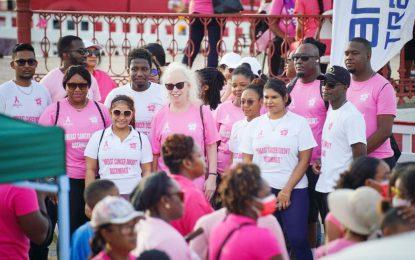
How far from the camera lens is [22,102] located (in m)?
8.80

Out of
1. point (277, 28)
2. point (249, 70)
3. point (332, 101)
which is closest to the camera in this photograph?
point (332, 101)

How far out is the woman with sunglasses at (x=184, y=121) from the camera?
840 centimetres

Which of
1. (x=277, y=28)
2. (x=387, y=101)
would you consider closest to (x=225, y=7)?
(x=277, y=28)

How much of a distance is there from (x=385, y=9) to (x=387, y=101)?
1.92 meters

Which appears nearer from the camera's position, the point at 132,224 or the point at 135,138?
the point at 132,224

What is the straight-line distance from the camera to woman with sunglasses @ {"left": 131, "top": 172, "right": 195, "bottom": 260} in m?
5.50

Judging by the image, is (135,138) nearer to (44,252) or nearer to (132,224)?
(44,252)

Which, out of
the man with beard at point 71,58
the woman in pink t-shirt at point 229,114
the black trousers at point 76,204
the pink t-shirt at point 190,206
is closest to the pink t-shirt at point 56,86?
the man with beard at point 71,58

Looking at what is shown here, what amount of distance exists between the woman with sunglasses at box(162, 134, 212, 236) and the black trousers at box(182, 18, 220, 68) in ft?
21.0

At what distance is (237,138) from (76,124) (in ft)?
4.56

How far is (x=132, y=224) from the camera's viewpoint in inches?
218

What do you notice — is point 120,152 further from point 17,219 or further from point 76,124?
point 17,219

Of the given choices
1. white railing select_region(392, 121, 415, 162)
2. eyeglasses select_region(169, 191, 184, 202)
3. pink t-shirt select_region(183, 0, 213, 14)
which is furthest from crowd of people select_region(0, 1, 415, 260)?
pink t-shirt select_region(183, 0, 213, 14)

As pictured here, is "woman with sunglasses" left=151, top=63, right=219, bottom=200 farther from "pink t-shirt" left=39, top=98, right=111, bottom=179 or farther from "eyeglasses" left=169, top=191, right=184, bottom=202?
"eyeglasses" left=169, top=191, right=184, bottom=202
